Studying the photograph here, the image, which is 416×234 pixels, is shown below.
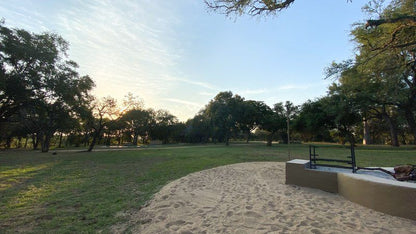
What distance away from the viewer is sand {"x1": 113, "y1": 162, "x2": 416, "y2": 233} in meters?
2.70

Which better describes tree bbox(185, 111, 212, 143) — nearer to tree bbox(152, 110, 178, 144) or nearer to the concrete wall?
tree bbox(152, 110, 178, 144)

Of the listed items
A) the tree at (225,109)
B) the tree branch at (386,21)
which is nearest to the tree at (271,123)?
the tree at (225,109)

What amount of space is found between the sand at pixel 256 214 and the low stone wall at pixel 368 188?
0.16 metres

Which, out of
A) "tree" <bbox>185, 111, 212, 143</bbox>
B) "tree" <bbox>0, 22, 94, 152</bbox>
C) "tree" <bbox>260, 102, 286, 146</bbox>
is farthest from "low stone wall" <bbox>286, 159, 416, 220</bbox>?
"tree" <bbox>185, 111, 212, 143</bbox>

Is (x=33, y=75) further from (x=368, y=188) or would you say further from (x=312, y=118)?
(x=312, y=118)

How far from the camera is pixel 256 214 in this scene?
10.5ft

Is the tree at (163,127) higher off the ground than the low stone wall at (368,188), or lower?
higher

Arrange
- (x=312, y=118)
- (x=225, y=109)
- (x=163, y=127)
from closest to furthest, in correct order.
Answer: (x=312, y=118) < (x=225, y=109) < (x=163, y=127)

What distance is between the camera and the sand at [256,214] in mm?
2695

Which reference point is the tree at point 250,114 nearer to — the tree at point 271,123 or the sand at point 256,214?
the tree at point 271,123

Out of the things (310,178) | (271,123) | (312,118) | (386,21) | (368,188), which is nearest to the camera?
(368,188)

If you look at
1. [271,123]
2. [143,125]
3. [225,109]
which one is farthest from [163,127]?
[271,123]

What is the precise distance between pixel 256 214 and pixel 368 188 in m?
2.32

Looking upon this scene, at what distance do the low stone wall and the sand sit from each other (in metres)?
0.16
